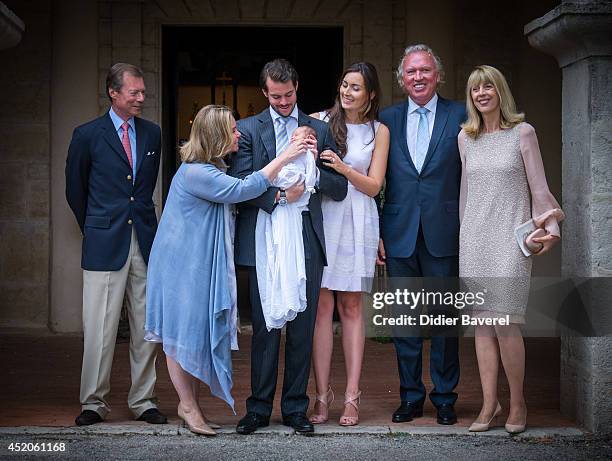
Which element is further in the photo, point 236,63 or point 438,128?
point 236,63

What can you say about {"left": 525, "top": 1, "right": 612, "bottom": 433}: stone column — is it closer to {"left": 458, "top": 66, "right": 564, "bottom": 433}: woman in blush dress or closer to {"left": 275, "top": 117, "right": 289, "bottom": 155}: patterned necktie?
{"left": 458, "top": 66, "right": 564, "bottom": 433}: woman in blush dress

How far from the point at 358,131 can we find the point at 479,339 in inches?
52.6

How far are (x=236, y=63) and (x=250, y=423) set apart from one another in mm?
5163

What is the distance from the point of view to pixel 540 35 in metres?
6.09

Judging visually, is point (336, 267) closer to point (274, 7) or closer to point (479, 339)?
point (479, 339)

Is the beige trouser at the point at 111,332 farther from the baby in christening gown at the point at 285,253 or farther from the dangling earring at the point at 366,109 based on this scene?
the dangling earring at the point at 366,109

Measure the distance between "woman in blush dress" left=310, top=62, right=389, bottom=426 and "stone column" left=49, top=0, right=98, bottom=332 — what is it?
410 cm

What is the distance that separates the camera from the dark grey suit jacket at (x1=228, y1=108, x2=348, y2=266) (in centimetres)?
573

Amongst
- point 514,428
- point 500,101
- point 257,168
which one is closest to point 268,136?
point 257,168

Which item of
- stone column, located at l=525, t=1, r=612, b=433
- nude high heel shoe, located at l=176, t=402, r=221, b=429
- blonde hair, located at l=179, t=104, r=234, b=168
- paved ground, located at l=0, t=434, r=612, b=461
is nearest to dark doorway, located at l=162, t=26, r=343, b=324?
nude high heel shoe, located at l=176, t=402, r=221, b=429

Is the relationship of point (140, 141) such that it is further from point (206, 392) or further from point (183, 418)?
point (206, 392)

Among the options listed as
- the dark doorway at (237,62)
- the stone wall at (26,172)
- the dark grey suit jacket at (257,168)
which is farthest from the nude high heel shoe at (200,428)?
the dark doorway at (237,62)

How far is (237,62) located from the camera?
10.2m

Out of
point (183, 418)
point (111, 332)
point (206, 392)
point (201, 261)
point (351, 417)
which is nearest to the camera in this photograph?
point (201, 261)
